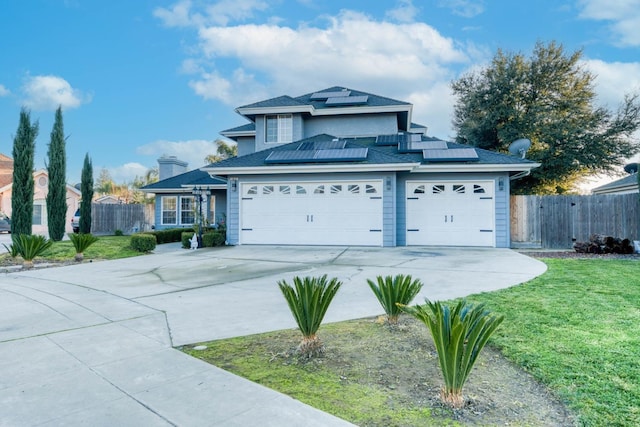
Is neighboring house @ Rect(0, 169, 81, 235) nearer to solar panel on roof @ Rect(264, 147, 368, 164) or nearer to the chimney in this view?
the chimney

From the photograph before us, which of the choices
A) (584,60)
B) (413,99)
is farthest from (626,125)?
(413,99)

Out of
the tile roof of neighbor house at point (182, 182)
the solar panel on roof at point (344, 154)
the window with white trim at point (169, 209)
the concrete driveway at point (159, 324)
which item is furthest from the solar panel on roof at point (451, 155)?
the window with white trim at point (169, 209)

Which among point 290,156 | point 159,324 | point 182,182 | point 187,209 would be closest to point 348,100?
point 290,156

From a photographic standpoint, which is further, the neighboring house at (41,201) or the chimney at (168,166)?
the neighboring house at (41,201)

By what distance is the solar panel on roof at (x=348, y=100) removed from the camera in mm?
16469

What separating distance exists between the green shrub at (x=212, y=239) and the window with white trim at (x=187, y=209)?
22.9 feet

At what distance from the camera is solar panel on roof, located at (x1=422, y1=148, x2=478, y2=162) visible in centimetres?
Result: 1267

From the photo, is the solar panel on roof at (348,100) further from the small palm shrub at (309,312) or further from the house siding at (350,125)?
the small palm shrub at (309,312)

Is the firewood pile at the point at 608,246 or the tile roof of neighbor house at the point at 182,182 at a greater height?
the tile roof of neighbor house at the point at 182,182

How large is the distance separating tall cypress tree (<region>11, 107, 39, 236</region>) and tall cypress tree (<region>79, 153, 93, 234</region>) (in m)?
4.47

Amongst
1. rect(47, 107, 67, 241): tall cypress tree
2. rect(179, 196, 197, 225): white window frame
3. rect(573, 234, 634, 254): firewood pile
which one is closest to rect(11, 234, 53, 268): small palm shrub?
rect(47, 107, 67, 241): tall cypress tree

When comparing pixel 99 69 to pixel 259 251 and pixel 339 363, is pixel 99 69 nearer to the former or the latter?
pixel 259 251

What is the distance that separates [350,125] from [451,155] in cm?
547

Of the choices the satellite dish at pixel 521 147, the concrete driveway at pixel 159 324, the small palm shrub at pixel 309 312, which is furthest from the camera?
the satellite dish at pixel 521 147
